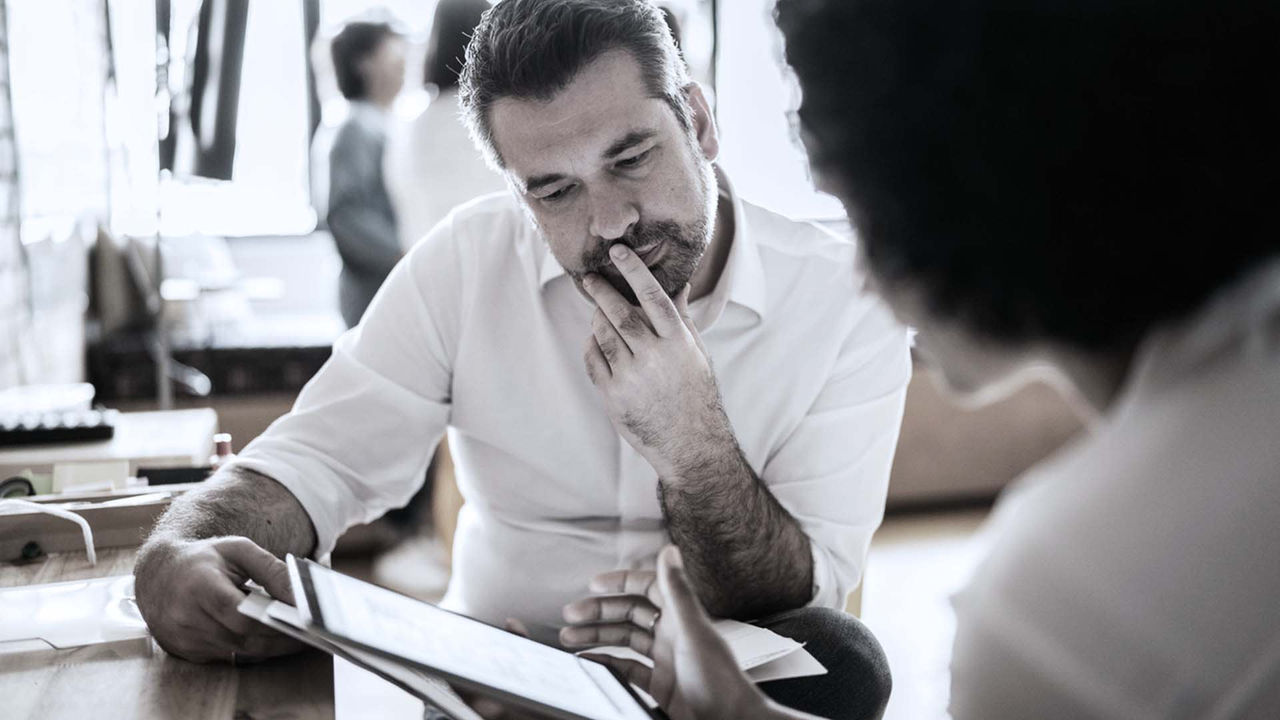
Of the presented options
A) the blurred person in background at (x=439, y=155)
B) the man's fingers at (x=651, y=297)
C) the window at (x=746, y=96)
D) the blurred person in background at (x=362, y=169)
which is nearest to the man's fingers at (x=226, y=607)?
the man's fingers at (x=651, y=297)

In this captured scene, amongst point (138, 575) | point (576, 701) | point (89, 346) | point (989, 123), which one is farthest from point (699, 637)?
point (89, 346)

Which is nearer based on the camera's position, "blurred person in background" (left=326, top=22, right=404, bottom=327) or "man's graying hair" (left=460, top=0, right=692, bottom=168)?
"man's graying hair" (left=460, top=0, right=692, bottom=168)

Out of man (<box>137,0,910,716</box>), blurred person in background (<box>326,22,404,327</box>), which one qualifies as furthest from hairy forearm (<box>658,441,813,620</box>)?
blurred person in background (<box>326,22,404,327</box>)

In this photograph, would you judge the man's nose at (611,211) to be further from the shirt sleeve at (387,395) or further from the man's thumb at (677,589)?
the man's thumb at (677,589)

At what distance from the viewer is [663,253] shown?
1266 millimetres

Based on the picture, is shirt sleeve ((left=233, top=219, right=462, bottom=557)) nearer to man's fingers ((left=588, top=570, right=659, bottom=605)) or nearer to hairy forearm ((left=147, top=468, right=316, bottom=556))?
hairy forearm ((left=147, top=468, right=316, bottom=556))

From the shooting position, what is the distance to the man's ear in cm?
134

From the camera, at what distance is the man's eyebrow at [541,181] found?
1.24m

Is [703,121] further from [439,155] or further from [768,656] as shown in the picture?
[439,155]

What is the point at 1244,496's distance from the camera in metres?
0.49

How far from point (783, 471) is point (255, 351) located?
7.60 feet

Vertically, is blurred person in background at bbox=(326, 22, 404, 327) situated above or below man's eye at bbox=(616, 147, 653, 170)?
below

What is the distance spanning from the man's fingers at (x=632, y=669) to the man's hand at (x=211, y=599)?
26 centimetres

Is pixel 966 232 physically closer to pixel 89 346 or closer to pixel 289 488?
pixel 289 488
